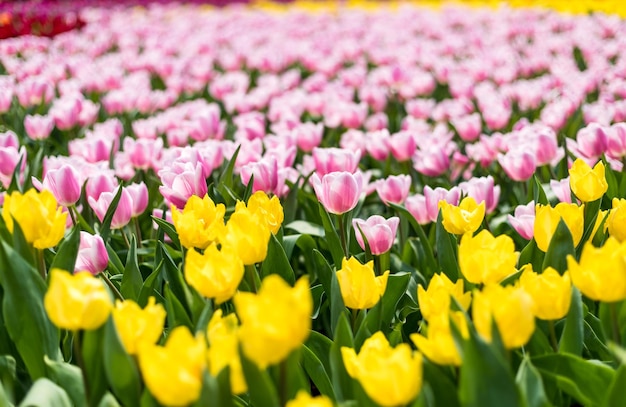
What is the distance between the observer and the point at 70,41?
26.1 ft

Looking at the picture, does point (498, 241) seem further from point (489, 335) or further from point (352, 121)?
point (352, 121)

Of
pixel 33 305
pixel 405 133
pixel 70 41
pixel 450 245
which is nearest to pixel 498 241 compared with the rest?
pixel 450 245

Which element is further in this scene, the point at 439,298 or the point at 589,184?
the point at 589,184

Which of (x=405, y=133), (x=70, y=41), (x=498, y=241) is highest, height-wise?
(x=498, y=241)

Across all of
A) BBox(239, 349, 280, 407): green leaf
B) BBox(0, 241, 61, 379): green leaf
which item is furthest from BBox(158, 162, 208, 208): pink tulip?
BBox(239, 349, 280, 407): green leaf

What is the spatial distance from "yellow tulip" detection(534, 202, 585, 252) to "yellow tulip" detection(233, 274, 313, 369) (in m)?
0.75

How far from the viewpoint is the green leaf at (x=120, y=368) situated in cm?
113

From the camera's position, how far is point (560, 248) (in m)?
1.53

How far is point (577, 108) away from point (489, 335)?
287 centimetres

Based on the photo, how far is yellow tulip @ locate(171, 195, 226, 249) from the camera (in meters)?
1.51

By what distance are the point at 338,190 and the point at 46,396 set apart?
890 mm

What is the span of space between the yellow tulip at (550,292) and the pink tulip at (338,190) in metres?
0.68

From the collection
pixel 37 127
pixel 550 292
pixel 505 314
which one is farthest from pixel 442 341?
pixel 37 127

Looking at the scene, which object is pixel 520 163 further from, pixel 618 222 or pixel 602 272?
pixel 602 272
